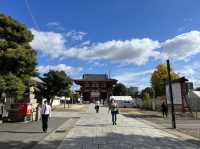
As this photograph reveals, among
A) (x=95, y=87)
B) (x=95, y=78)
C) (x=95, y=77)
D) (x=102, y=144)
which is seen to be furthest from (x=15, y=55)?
(x=95, y=77)

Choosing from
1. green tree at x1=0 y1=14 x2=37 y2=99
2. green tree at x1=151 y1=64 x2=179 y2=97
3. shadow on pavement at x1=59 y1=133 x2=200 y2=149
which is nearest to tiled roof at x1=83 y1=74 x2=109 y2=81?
green tree at x1=151 y1=64 x2=179 y2=97

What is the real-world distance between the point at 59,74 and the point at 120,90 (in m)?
77.2

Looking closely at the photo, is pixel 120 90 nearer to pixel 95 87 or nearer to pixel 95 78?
pixel 95 78

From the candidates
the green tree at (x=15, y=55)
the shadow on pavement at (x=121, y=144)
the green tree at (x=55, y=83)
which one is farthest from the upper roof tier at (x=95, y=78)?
the shadow on pavement at (x=121, y=144)

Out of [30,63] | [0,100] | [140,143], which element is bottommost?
[140,143]

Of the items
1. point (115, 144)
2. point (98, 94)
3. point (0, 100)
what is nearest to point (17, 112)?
point (0, 100)

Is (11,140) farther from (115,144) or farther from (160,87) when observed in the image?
(160,87)

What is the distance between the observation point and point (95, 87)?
11494cm

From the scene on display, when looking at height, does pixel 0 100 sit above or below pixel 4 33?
below

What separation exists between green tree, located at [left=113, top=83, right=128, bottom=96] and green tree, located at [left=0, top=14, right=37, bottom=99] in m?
104

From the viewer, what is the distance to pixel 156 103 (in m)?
51.2

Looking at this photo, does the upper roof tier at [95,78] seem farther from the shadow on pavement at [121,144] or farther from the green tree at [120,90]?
the shadow on pavement at [121,144]

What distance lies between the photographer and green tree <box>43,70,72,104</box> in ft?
168

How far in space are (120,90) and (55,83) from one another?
77286 mm
